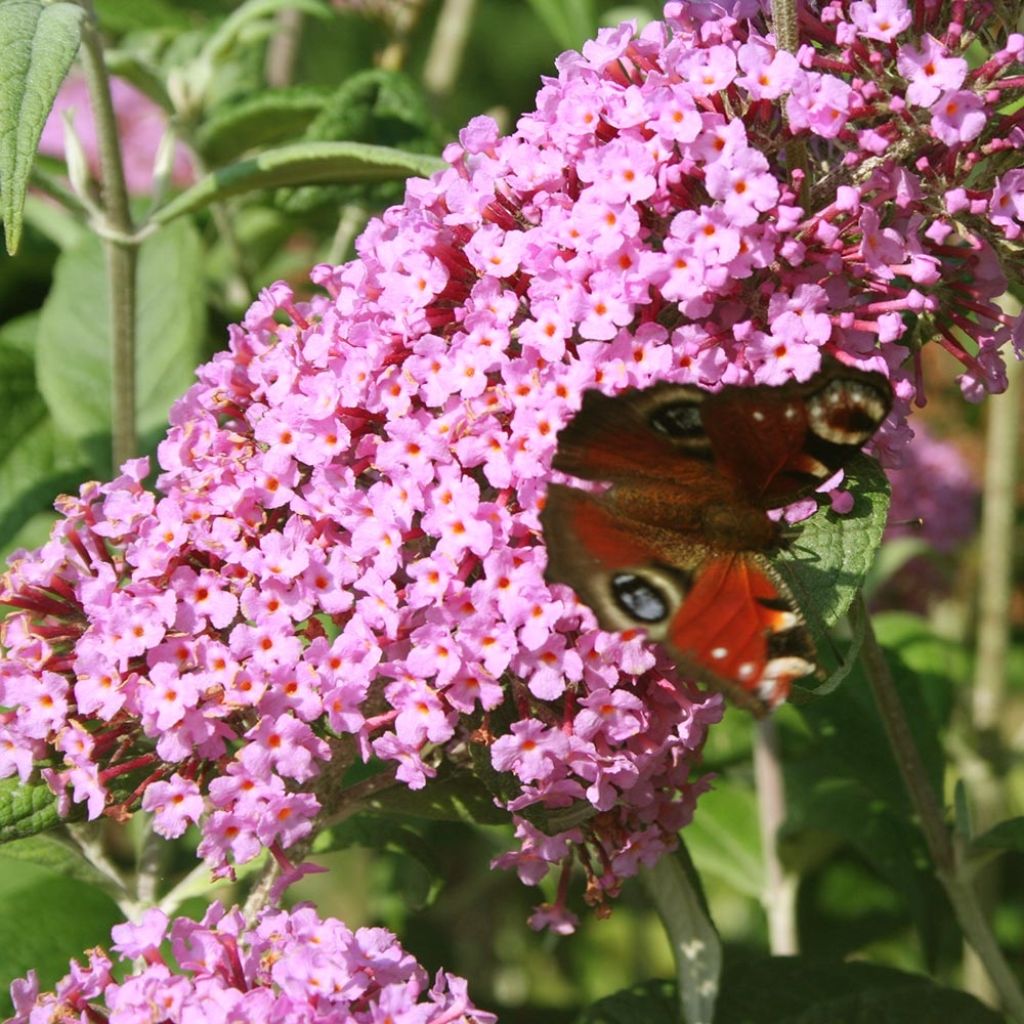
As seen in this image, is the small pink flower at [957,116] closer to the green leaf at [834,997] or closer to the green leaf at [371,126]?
the green leaf at [371,126]

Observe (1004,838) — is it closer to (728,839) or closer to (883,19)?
(728,839)

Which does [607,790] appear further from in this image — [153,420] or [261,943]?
[153,420]

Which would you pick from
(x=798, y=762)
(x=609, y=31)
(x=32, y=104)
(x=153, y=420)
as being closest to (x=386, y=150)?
(x=609, y=31)

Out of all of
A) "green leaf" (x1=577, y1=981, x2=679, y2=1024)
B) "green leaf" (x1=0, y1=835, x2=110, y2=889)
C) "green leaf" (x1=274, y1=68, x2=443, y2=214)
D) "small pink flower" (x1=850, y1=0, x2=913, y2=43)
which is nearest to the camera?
"small pink flower" (x1=850, y1=0, x2=913, y2=43)

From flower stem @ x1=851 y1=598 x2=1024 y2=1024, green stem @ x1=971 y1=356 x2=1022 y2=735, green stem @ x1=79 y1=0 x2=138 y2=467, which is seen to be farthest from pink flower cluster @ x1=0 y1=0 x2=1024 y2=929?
green stem @ x1=971 y1=356 x2=1022 y2=735

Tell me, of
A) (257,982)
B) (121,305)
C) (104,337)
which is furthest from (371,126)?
(257,982)

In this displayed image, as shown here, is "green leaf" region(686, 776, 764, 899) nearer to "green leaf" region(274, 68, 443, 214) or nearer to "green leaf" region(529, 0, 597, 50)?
"green leaf" region(274, 68, 443, 214)
